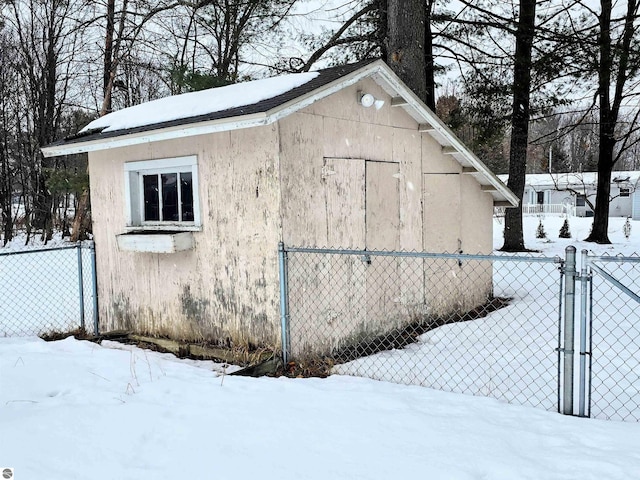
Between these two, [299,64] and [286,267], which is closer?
[286,267]

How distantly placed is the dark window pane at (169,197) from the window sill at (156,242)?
24 cm

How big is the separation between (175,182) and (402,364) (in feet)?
10.9

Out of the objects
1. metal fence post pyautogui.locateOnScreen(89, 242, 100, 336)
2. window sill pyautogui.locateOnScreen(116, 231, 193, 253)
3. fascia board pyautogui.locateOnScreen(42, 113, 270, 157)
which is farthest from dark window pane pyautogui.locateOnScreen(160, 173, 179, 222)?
metal fence post pyautogui.locateOnScreen(89, 242, 100, 336)

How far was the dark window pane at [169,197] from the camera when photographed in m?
6.00

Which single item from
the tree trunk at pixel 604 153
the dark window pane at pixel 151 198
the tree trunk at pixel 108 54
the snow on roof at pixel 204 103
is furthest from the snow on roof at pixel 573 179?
the dark window pane at pixel 151 198

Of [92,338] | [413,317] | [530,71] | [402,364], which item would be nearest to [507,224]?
[530,71]

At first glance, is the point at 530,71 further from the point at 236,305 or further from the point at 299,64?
→ the point at 236,305

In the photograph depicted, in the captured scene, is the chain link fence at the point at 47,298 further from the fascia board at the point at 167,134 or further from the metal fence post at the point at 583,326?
the metal fence post at the point at 583,326

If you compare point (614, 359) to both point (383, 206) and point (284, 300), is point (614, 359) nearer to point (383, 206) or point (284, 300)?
point (383, 206)

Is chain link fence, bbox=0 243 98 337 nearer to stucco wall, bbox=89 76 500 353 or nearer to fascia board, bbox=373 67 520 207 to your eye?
stucco wall, bbox=89 76 500 353

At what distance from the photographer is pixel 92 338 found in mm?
6527

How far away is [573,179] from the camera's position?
118ft

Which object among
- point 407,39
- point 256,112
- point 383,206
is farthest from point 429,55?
point 256,112

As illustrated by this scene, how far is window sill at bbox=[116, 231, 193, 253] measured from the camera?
17.8 ft
